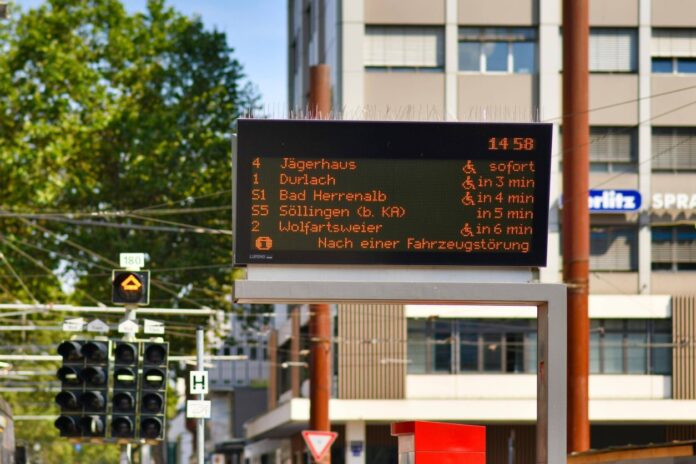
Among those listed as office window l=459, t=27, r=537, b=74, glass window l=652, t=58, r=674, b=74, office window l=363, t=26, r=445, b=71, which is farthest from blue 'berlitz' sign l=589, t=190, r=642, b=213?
office window l=363, t=26, r=445, b=71

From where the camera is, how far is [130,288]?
2522 centimetres

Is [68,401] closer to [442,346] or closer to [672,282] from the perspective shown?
[442,346]

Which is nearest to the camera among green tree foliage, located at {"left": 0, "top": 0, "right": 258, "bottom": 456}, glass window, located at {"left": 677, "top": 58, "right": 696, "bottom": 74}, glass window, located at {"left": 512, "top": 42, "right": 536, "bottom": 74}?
glass window, located at {"left": 677, "top": 58, "right": 696, "bottom": 74}

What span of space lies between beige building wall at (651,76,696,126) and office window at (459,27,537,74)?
12.8 feet

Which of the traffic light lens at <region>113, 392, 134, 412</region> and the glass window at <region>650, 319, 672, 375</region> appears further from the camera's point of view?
the glass window at <region>650, 319, 672, 375</region>

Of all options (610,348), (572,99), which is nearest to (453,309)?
(610,348)

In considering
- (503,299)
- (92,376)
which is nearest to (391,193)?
(503,299)

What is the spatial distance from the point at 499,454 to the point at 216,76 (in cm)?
1943

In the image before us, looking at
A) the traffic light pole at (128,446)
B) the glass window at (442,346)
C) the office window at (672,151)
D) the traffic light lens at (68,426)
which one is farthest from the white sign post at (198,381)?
the office window at (672,151)

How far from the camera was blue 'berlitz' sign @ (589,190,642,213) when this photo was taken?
5138cm

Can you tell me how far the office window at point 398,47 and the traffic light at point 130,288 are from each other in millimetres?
28055

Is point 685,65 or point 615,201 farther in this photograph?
point 685,65

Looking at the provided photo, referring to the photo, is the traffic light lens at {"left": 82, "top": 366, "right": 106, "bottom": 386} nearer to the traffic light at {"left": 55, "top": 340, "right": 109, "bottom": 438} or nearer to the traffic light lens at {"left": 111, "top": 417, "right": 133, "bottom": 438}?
the traffic light at {"left": 55, "top": 340, "right": 109, "bottom": 438}

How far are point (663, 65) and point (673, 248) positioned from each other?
579 centimetres
